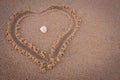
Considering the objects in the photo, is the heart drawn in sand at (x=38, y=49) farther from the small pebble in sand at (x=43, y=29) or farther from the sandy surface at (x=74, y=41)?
the small pebble in sand at (x=43, y=29)

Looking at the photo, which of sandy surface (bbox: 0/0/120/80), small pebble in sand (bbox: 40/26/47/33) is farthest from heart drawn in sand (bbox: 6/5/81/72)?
small pebble in sand (bbox: 40/26/47/33)

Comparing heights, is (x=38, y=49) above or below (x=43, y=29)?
below

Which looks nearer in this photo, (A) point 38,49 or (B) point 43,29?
(A) point 38,49

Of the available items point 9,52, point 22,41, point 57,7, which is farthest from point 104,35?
point 9,52

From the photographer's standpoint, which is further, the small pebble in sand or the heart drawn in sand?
the small pebble in sand

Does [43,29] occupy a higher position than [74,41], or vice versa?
[43,29]

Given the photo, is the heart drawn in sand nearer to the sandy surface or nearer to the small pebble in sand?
the sandy surface
